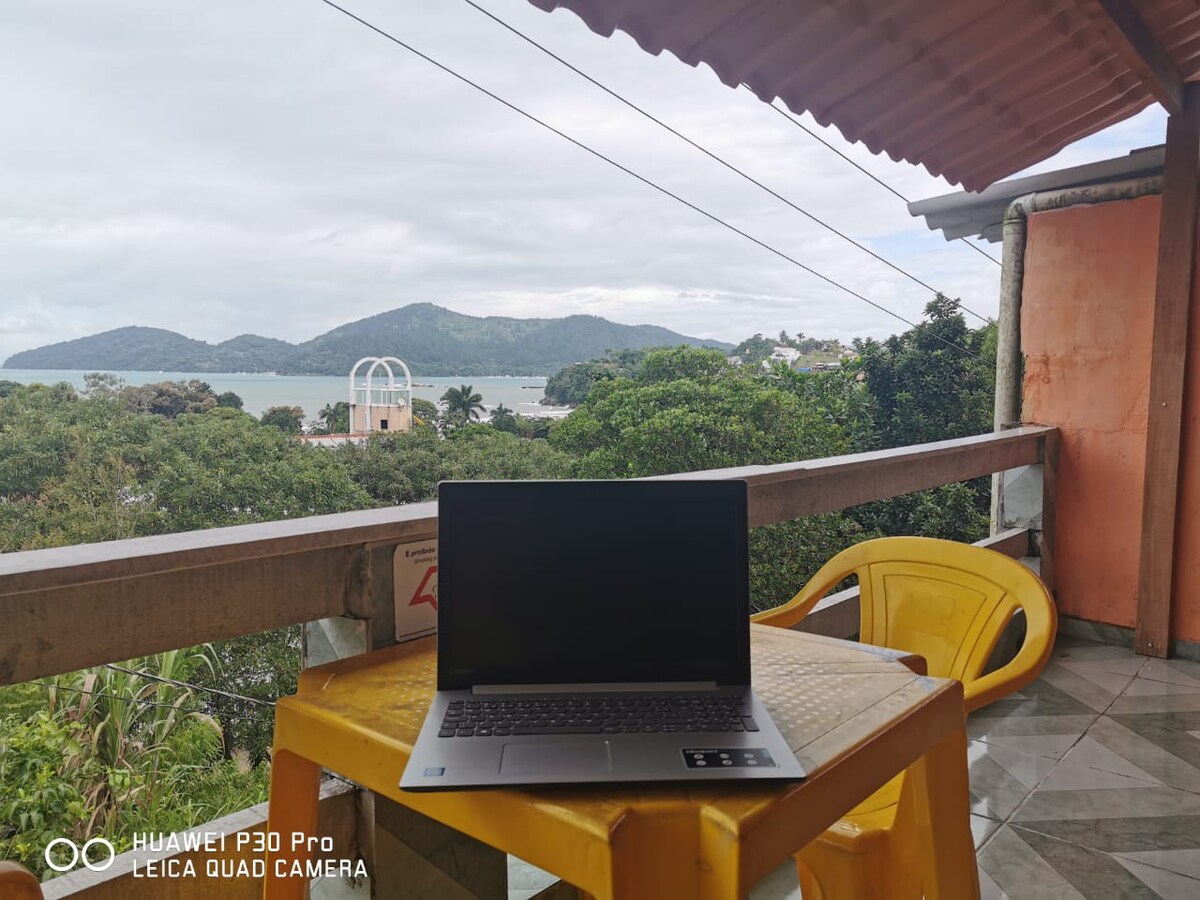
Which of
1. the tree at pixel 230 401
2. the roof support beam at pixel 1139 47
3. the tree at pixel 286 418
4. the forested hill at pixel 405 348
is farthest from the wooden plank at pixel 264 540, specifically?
the tree at pixel 230 401

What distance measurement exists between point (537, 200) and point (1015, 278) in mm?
40722

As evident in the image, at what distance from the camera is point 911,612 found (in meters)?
1.71

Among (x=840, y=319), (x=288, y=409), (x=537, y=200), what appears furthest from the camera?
(x=537, y=200)

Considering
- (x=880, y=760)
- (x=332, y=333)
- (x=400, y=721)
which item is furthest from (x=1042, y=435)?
(x=332, y=333)

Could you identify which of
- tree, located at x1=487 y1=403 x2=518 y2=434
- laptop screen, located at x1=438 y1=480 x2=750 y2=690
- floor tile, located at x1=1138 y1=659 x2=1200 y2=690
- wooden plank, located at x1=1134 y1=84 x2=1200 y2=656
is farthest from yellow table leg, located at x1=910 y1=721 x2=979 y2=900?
tree, located at x1=487 y1=403 x2=518 y2=434

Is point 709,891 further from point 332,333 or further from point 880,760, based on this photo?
point 332,333

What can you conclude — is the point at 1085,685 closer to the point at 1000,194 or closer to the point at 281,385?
the point at 1000,194

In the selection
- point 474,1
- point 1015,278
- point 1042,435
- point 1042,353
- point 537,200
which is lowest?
point 1042,435

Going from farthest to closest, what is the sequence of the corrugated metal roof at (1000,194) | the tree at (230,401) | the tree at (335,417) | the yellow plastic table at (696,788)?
the tree at (335,417) < the tree at (230,401) < the corrugated metal roof at (1000,194) < the yellow plastic table at (696,788)

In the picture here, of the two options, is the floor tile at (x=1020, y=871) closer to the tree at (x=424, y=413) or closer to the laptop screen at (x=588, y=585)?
the laptop screen at (x=588, y=585)

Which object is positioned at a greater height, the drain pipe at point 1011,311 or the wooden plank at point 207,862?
the drain pipe at point 1011,311

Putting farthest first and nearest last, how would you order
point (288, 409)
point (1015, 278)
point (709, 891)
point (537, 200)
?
point (537, 200) < point (288, 409) < point (1015, 278) < point (709, 891)

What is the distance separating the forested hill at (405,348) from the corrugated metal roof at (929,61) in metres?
19.3

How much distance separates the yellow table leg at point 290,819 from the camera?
1.07 m
